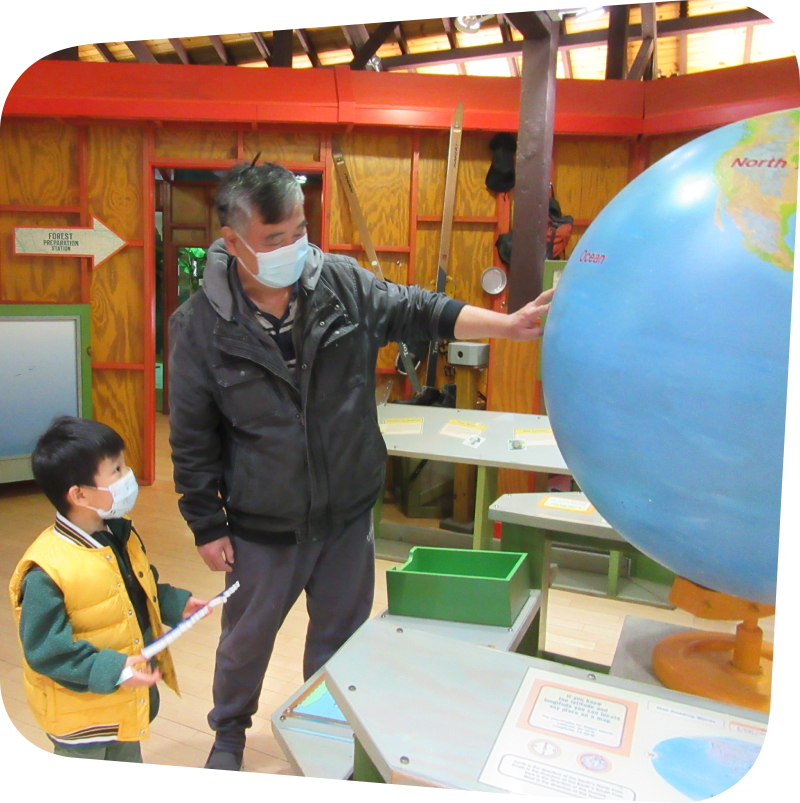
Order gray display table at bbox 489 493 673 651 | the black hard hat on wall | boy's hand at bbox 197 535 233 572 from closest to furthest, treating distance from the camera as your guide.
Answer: boy's hand at bbox 197 535 233 572 < gray display table at bbox 489 493 673 651 < the black hard hat on wall

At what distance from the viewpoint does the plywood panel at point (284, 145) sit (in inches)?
152

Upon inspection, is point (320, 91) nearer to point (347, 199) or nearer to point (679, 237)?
point (347, 199)

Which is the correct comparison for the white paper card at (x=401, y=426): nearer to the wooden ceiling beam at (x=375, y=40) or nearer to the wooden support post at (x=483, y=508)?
the wooden support post at (x=483, y=508)

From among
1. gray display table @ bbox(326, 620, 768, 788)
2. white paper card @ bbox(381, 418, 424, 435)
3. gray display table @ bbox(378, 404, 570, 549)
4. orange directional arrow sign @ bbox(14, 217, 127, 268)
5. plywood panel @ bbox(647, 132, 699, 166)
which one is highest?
plywood panel @ bbox(647, 132, 699, 166)

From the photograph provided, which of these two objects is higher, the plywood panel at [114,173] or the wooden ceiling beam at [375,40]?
the wooden ceiling beam at [375,40]

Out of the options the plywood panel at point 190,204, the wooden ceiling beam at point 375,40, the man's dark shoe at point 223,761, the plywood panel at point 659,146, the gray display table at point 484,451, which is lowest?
the man's dark shoe at point 223,761

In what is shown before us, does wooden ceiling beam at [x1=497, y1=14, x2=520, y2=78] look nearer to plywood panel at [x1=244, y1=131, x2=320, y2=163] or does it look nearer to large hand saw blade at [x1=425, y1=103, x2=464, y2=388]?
large hand saw blade at [x1=425, y1=103, x2=464, y2=388]

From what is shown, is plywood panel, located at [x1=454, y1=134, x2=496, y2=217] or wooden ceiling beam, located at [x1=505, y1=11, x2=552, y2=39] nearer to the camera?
wooden ceiling beam, located at [x1=505, y1=11, x2=552, y2=39]

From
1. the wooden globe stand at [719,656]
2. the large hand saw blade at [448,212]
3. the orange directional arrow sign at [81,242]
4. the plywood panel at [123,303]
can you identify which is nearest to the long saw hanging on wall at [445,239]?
the large hand saw blade at [448,212]

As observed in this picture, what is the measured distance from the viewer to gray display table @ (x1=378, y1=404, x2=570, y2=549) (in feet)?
8.07

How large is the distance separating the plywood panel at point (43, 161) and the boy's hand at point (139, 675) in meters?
3.28

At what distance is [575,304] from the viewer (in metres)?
0.91

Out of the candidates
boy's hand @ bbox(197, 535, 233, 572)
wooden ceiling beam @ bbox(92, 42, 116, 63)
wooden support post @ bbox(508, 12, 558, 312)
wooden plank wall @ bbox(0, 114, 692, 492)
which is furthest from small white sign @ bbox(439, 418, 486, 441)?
wooden ceiling beam @ bbox(92, 42, 116, 63)

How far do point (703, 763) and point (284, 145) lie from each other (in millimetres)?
3706
